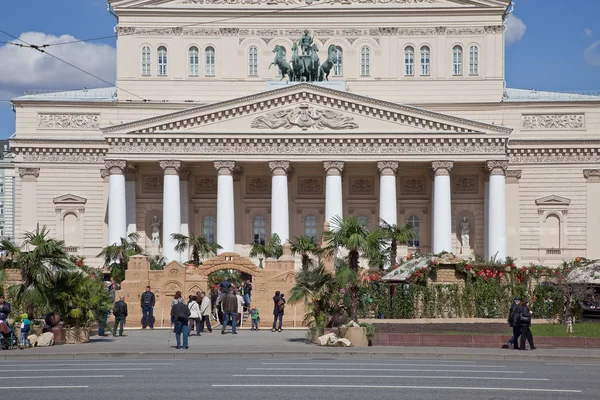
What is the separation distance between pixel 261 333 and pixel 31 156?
3937 centimetres

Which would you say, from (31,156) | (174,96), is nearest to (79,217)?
(31,156)

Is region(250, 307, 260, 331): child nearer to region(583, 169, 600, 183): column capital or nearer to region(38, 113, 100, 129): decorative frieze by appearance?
region(38, 113, 100, 129): decorative frieze

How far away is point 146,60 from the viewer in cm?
8812

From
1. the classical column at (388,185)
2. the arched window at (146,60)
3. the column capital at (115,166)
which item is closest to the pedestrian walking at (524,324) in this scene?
the classical column at (388,185)

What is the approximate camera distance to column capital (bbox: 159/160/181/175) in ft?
252

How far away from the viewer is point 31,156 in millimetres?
83375

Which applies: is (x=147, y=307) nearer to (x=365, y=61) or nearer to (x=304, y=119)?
(x=304, y=119)

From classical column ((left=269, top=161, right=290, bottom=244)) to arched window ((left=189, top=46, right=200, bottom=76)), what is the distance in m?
14.1

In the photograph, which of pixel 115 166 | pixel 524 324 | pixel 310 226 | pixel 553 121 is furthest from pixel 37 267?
pixel 553 121

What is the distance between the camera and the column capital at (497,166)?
76.1 meters

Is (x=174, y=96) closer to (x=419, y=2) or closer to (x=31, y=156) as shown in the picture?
(x=31, y=156)

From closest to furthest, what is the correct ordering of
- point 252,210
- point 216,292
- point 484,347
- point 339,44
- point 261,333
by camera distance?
1. point 484,347
2. point 261,333
3. point 216,292
4. point 252,210
5. point 339,44

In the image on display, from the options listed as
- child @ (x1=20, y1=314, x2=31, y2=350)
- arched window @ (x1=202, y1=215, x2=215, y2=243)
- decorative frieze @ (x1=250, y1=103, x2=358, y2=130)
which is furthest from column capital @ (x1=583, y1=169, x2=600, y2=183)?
child @ (x1=20, y1=314, x2=31, y2=350)

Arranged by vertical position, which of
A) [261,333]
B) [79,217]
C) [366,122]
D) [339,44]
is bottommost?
[261,333]
